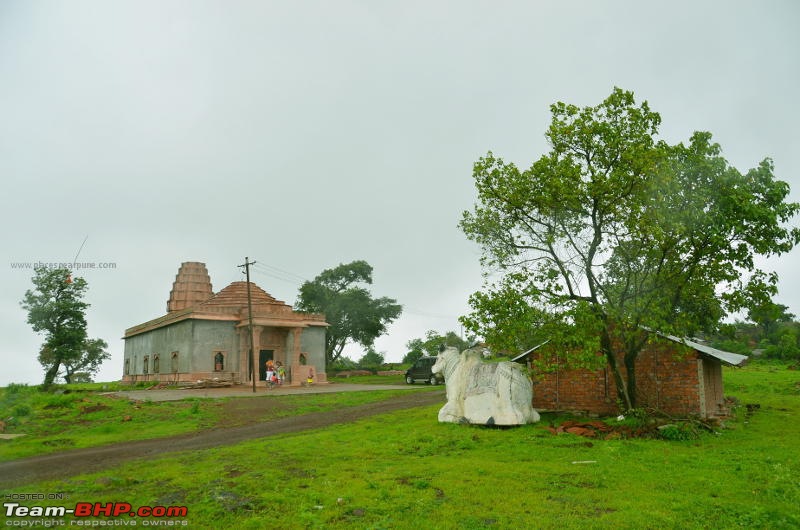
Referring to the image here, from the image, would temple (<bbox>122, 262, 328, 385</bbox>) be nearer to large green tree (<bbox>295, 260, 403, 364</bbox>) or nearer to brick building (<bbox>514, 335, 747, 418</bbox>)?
large green tree (<bbox>295, 260, 403, 364</bbox>)

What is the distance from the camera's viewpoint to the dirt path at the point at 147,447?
12352 mm

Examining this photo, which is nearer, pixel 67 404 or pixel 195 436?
pixel 195 436

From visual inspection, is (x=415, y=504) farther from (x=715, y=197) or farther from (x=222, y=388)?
(x=222, y=388)

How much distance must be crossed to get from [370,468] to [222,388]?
89.3ft

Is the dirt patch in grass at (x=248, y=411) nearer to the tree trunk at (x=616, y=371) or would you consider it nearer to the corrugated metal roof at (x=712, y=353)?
the tree trunk at (x=616, y=371)

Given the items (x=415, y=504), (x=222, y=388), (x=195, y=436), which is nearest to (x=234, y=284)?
(x=222, y=388)

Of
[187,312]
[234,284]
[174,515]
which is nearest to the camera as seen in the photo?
[174,515]

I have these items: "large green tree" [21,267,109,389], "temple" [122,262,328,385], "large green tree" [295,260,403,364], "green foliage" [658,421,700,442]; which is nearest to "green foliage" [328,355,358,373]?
"large green tree" [295,260,403,364]

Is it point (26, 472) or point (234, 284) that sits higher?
point (234, 284)

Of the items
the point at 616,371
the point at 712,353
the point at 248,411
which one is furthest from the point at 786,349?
the point at 248,411

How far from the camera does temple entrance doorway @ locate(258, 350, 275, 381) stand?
41.1m

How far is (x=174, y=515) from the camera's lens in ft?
26.5

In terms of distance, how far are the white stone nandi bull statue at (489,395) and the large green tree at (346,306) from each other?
4048 centimetres

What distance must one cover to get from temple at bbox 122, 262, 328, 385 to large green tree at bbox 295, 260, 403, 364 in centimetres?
1284
